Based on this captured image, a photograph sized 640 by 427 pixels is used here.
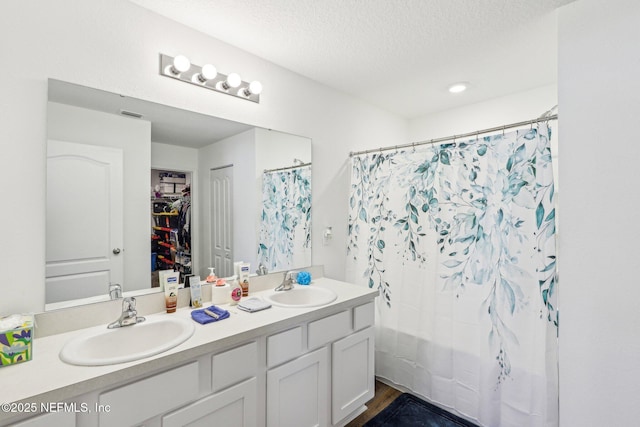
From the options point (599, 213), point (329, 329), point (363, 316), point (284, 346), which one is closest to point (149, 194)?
point (284, 346)

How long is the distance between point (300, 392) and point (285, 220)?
1132 millimetres

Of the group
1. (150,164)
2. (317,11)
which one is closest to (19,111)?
(150,164)

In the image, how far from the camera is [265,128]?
2.10 m

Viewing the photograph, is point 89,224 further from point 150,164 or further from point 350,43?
point 350,43

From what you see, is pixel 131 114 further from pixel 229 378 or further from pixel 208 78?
pixel 229 378

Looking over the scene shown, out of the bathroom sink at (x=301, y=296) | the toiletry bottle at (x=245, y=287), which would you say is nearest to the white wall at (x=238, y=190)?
the toiletry bottle at (x=245, y=287)

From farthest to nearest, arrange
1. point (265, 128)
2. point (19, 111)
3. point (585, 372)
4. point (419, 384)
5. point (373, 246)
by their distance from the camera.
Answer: point (373, 246) < point (419, 384) < point (265, 128) < point (585, 372) < point (19, 111)

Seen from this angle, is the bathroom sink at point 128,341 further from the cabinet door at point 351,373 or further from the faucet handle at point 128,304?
the cabinet door at point 351,373

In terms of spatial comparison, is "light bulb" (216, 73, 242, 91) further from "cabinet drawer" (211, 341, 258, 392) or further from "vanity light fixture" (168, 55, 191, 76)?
"cabinet drawer" (211, 341, 258, 392)

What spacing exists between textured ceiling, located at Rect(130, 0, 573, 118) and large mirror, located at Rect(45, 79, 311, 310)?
1.74ft

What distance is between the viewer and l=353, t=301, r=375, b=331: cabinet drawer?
191 centimetres

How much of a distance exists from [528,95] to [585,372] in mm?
2145

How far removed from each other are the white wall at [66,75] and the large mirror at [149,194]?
0.16 feet

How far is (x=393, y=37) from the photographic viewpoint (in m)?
1.84
